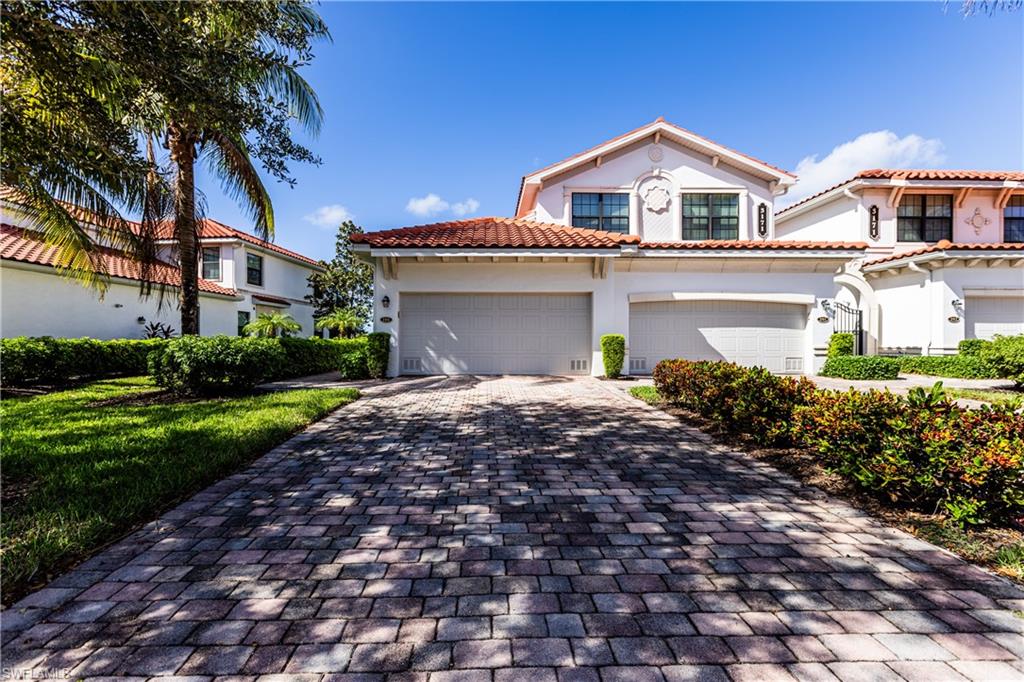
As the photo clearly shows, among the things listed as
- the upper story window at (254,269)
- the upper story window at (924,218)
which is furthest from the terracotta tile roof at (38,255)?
the upper story window at (924,218)

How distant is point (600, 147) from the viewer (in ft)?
46.9

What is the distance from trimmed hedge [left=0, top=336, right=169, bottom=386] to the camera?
9375mm

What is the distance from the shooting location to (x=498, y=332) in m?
13.0

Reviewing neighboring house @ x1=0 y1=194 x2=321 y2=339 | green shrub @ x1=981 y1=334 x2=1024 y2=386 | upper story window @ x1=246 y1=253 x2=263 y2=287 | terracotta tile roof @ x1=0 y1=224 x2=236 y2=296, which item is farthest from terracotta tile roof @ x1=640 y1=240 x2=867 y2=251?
upper story window @ x1=246 y1=253 x2=263 y2=287

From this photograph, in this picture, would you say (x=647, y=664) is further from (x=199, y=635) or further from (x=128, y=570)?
(x=128, y=570)

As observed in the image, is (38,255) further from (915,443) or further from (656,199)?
(915,443)

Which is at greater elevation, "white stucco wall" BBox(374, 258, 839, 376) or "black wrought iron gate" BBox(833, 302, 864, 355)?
"white stucco wall" BBox(374, 258, 839, 376)

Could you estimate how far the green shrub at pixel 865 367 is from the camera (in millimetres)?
11883

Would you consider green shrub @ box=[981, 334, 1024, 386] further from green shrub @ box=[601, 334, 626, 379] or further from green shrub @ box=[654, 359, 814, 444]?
green shrub @ box=[601, 334, 626, 379]

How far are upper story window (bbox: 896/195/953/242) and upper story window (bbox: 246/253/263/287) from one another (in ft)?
98.2

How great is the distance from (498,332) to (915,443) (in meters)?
10.4

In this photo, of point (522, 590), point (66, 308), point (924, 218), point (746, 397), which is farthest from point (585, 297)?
point (66, 308)

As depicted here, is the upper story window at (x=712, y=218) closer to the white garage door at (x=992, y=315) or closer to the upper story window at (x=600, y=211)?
the upper story window at (x=600, y=211)

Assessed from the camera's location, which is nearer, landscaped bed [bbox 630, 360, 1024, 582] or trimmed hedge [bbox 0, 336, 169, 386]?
landscaped bed [bbox 630, 360, 1024, 582]
